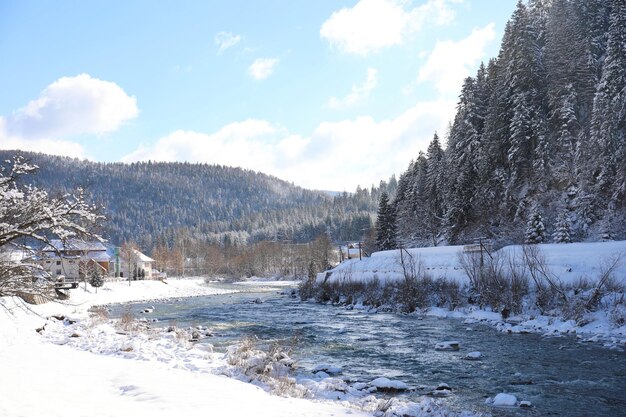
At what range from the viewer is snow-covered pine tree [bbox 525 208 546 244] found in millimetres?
39812

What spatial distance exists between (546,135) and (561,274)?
2363 cm

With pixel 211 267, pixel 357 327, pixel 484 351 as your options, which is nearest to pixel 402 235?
pixel 357 327

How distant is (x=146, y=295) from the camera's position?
65875 mm

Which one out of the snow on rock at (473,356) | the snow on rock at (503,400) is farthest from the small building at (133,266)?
the snow on rock at (503,400)

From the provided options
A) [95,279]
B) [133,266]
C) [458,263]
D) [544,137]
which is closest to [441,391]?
[458,263]

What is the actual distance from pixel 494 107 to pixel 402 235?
26.3 meters

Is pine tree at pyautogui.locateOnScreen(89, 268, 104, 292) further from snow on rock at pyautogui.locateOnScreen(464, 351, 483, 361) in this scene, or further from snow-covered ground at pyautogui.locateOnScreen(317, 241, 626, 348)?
snow on rock at pyautogui.locateOnScreen(464, 351, 483, 361)

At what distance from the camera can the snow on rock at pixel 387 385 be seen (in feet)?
45.9

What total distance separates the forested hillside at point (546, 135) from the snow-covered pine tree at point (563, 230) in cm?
8

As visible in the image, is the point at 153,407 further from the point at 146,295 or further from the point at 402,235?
the point at 402,235

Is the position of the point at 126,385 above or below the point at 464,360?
above

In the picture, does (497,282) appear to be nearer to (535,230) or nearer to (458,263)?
(458,263)

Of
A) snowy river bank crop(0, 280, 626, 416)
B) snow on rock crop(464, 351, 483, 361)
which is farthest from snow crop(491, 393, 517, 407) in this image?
snow on rock crop(464, 351, 483, 361)

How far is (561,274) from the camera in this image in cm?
2870
